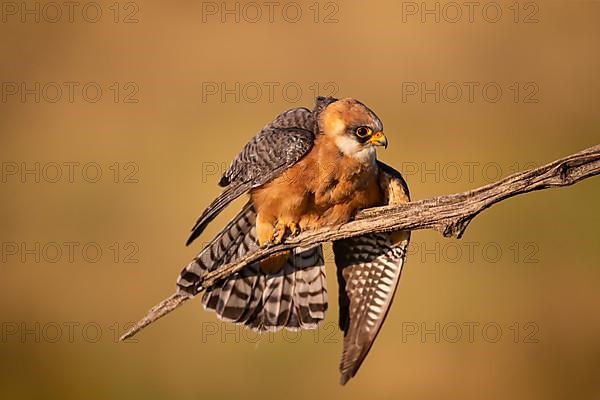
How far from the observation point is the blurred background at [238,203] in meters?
10.0

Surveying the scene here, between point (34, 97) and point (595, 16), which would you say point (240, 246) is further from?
point (595, 16)

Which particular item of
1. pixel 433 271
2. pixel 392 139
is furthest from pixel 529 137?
pixel 433 271

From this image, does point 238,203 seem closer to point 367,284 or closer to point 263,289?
point 263,289

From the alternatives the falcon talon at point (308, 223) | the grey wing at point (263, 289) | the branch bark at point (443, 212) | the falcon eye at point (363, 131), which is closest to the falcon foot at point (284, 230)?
the falcon talon at point (308, 223)

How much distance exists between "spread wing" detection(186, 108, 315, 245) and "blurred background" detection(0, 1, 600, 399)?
Answer: 3458 millimetres

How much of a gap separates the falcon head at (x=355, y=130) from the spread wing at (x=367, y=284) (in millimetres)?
308

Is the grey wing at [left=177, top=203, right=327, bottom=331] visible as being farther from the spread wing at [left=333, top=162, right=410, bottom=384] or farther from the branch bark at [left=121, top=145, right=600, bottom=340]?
the branch bark at [left=121, top=145, right=600, bottom=340]

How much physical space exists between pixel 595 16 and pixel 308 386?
8.54 m

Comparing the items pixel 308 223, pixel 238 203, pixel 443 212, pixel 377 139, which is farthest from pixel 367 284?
pixel 238 203

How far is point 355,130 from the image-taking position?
6.28m

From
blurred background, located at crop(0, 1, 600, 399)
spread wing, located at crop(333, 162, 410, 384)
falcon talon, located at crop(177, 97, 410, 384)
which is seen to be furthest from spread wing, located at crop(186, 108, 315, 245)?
blurred background, located at crop(0, 1, 600, 399)

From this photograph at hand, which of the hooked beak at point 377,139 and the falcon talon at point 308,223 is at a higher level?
the hooked beak at point 377,139

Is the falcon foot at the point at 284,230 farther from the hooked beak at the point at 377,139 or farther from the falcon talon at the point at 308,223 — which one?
the hooked beak at the point at 377,139

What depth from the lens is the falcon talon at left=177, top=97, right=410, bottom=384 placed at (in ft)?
20.6
